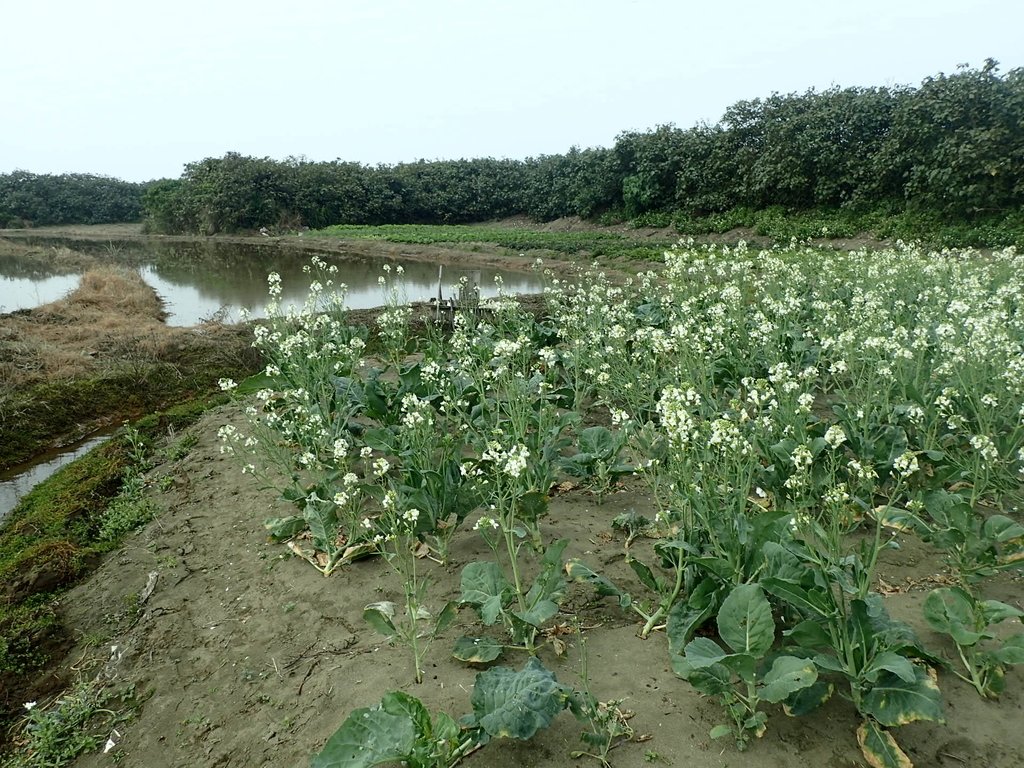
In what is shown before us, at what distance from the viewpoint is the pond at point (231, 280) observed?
17.8 metres

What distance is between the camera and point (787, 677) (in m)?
2.58

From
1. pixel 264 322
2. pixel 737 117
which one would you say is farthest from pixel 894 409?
pixel 737 117

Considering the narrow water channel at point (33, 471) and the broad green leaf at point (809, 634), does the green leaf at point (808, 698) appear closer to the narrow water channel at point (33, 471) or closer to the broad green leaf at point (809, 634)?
the broad green leaf at point (809, 634)

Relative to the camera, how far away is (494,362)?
6.96 m

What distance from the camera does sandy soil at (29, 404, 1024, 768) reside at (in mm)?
2719

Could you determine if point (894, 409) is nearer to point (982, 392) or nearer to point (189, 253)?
point (982, 392)

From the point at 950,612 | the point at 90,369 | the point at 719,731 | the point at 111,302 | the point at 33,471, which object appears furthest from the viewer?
the point at 111,302

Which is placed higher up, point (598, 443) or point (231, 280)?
point (598, 443)

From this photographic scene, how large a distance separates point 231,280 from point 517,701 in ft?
80.4

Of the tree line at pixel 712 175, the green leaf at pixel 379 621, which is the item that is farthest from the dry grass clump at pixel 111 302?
the tree line at pixel 712 175

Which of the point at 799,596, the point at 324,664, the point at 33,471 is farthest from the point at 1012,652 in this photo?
the point at 33,471

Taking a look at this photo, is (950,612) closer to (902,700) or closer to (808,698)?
(902,700)

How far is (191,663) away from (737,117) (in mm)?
33814

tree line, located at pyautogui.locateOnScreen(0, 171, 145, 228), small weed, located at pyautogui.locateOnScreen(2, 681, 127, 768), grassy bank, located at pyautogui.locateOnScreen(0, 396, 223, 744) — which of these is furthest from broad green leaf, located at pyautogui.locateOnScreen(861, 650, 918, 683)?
tree line, located at pyautogui.locateOnScreen(0, 171, 145, 228)
